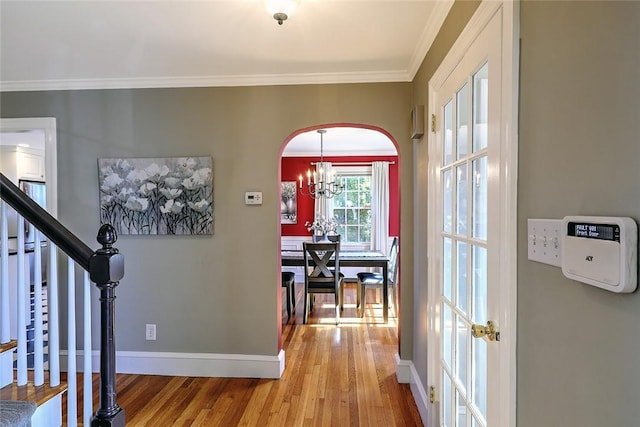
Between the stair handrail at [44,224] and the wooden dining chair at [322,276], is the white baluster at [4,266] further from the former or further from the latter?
the wooden dining chair at [322,276]

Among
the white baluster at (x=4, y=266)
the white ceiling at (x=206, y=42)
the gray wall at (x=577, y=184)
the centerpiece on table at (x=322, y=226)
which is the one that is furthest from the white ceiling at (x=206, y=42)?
the centerpiece on table at (x=322, y=226)

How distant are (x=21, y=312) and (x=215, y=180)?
162 centimetres

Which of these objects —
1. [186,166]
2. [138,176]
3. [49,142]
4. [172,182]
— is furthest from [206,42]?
[49,142]

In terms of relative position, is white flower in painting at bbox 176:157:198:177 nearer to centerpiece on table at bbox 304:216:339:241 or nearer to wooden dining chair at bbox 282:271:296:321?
wooden dining chair at bbox 282:271:296:321

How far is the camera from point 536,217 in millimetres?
928

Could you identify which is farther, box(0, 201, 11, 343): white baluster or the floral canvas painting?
the floral canvas painting

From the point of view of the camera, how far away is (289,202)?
20.6 feet

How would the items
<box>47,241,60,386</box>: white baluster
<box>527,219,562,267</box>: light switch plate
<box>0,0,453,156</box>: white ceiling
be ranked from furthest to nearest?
<box>0,0,453,156</box>: white ceiling
<box>47,241,60,386</box>: white baluster
<box>527,219,562,267</box>: light switch plate

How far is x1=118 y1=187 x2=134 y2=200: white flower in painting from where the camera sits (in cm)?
283

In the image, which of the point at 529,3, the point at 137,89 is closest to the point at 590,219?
the point at 529,3

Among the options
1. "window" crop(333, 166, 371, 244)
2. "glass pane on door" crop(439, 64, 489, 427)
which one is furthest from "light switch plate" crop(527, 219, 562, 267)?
"window" crop(333, 166, 371, 244)

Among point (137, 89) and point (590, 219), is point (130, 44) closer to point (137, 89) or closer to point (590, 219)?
point (137, 89)

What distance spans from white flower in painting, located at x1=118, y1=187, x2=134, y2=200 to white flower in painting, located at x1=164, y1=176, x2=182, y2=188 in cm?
31

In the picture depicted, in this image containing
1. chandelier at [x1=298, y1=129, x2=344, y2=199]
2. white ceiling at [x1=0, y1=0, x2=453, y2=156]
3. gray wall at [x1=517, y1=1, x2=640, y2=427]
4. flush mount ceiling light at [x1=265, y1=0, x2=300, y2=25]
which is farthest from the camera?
chandelier at [x1=298, y1=129, x2=344, y2=199]
